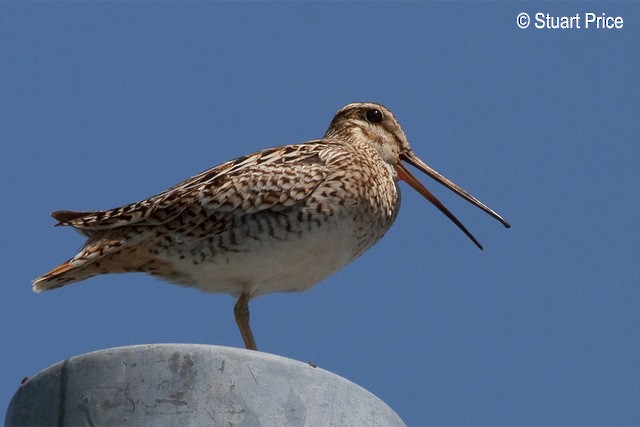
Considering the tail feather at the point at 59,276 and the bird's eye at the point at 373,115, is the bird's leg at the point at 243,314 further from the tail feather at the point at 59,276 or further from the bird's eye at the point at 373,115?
the bird's eye at the point at 373,115

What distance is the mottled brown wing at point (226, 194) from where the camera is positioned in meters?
9.51

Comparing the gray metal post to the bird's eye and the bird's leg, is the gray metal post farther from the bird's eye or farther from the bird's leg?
the bird's eye

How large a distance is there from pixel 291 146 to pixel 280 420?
15.8ft

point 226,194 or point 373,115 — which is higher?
point 373,115

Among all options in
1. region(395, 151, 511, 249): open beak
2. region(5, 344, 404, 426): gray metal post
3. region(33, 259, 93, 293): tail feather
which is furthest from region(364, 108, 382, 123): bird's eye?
region(5, 344, 404, 426): gray metal post

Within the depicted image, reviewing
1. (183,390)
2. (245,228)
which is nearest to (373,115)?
(245,228)

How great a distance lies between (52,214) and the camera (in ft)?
32.4

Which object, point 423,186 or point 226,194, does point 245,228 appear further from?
point 423,186

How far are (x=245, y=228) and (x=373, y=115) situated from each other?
2.40 m

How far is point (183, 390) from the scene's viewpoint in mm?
5586

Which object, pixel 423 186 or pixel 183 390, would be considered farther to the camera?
pixel 423 186

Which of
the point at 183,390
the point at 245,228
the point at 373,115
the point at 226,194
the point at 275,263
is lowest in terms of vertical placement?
the point at 183,390

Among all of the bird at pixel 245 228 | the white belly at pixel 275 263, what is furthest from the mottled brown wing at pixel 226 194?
the white belly at pixel 275 263

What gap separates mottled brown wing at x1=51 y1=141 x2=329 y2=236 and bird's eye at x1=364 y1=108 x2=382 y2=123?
154 cm
